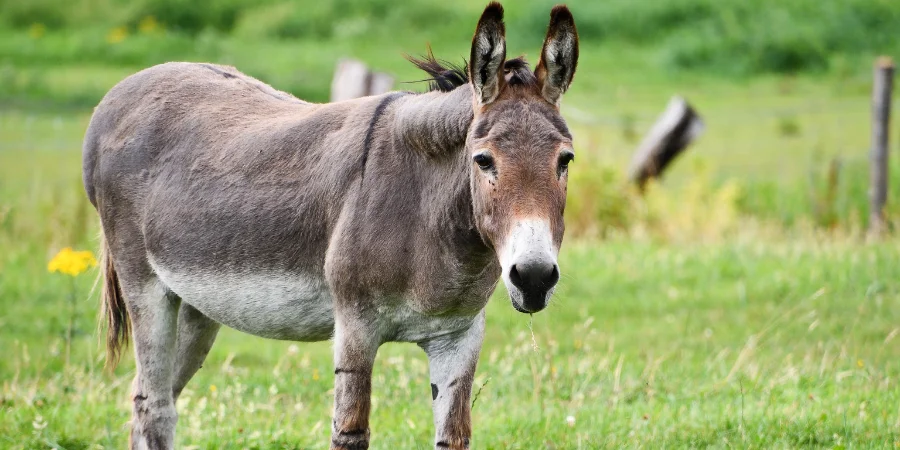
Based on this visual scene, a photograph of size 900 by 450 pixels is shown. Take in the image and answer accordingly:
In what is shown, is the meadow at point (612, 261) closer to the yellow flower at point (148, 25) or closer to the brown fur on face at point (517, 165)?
the yellow flower at point (148, 25)

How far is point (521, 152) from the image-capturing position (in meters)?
3.77

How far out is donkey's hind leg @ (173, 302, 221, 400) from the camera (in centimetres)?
543

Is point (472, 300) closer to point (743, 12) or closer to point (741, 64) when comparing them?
point (741, 64)

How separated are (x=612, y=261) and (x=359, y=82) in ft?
11.5

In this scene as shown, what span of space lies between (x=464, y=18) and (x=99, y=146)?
1929cm

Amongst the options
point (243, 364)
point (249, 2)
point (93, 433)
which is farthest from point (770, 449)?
point (249, 2)

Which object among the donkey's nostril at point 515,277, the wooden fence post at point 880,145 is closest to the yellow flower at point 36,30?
the wooden fence post at point 880,145

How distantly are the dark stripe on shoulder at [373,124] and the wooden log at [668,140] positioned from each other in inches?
333

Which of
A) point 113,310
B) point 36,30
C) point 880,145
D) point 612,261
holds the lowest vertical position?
point 612,261

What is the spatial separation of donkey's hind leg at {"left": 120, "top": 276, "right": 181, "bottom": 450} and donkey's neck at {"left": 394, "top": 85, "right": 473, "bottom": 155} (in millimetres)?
1625

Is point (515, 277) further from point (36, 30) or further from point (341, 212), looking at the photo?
point (36, 30)

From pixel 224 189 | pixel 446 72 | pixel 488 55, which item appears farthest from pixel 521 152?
pixel 224 189

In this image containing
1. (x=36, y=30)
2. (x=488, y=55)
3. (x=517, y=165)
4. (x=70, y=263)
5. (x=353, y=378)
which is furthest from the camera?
(x=36, y=30)

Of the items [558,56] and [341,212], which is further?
[341,212]
